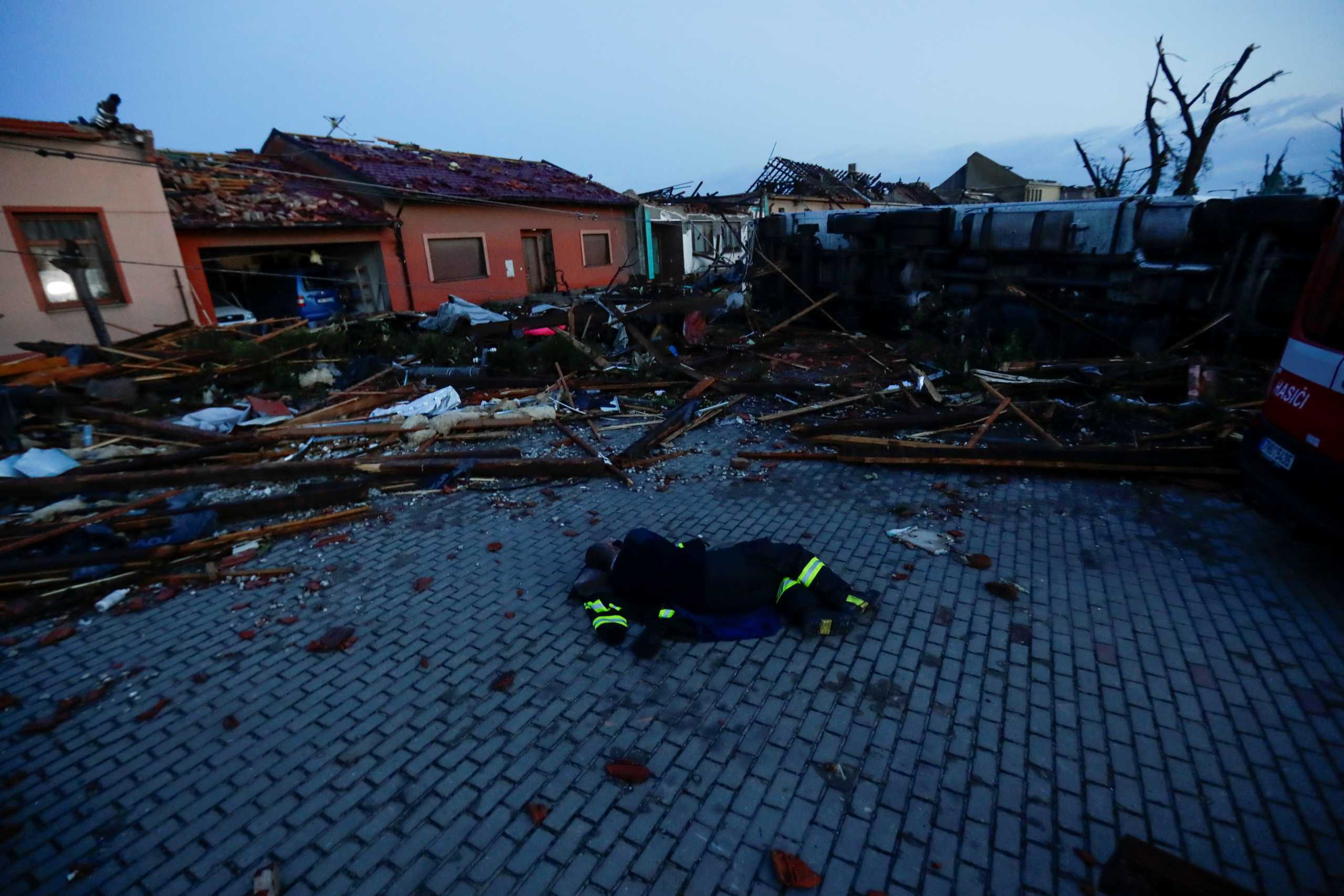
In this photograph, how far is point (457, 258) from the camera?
18.7 m

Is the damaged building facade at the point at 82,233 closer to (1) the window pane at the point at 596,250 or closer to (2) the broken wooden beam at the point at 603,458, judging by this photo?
(2) the broken wooden beam at the point at 603,458

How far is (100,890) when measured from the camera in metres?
2.54

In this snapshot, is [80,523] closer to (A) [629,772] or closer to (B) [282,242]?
(A) [629,772]

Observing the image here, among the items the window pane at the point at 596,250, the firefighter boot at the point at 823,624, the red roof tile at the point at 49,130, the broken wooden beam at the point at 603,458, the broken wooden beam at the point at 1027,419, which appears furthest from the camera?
the window pane at the point at 596,250

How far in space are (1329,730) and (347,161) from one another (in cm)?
2129

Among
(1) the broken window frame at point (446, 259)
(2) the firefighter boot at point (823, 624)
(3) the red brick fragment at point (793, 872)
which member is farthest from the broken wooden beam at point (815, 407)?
(1) the broken window frame at point (446, 259)

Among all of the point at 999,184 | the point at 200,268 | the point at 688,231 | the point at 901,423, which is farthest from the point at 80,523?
the point at 999,184

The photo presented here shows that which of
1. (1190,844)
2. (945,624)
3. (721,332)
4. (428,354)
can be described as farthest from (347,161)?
(1190,844)

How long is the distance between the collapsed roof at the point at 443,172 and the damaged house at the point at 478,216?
5 centimetres

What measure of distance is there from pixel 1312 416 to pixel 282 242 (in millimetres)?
18161

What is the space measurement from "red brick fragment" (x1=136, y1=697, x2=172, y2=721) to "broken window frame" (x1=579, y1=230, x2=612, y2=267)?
20.9 metres

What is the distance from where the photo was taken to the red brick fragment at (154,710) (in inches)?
138

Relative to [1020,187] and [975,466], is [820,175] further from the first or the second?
[975,466]

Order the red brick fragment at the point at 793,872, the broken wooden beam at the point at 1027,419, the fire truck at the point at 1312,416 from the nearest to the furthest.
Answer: the red brick fragment at the point at 793,872
the fire truck at the point at 1312,416
the broken wooden beam at the point at 1027,419
